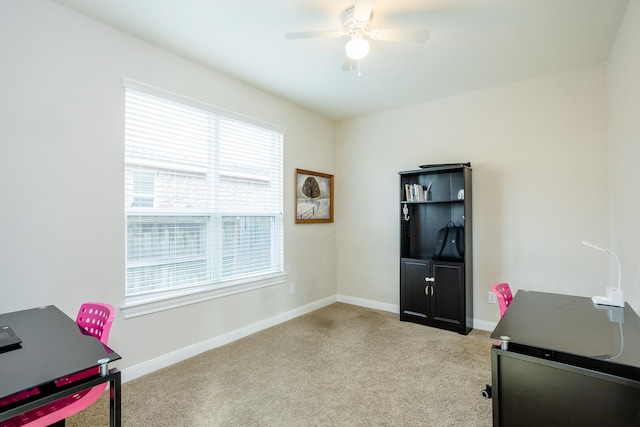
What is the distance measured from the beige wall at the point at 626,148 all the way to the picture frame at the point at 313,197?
3.08 meters

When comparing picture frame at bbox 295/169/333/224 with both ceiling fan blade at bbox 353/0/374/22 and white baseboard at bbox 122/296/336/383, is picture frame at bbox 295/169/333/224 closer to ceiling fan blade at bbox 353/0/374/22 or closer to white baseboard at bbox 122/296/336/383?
white baseboard at bbox 122/296/336/383

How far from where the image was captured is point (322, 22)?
7.74 feet

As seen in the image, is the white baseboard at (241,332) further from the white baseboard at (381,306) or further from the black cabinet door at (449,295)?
the black cabinet door at (449,295)

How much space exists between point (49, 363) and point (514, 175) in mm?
3942

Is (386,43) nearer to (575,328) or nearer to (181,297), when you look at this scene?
(575,328)

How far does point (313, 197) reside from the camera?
4.38m

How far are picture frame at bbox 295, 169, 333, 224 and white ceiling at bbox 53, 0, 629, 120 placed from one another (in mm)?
1169

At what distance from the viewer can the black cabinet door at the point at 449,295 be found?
3.44 m

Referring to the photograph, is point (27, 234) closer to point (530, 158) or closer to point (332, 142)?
point (332, 142)

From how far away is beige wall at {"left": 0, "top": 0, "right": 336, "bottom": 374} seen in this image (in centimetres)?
202

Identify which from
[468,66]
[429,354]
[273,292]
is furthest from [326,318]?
[468,66]

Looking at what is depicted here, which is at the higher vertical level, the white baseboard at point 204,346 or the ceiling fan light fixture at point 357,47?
the ceiling fan light fixture at point 357,47

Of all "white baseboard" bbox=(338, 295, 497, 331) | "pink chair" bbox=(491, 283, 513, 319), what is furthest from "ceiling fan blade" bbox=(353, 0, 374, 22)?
"white baseboard" bbox=(338, 295, 497, 331)

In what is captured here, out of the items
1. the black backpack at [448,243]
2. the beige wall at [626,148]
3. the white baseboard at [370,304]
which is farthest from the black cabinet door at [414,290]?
the beige wall at [626,148]
